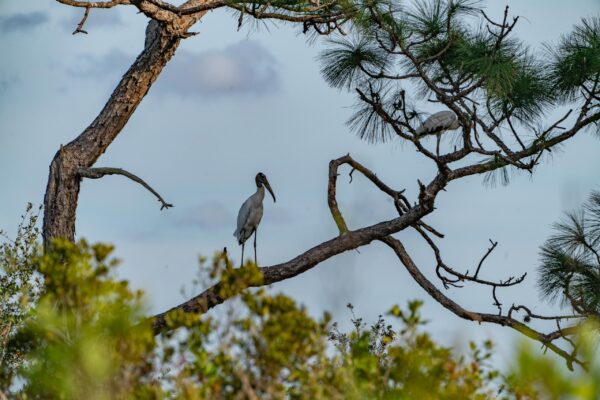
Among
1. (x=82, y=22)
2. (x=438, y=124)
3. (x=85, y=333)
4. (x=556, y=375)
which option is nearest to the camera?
(x=556, y=375)

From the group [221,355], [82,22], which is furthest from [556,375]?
[82,22]

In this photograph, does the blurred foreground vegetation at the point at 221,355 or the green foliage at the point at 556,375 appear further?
the blurred foreground vegetation at the point at 221,355

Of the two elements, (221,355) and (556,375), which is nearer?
(556,375)

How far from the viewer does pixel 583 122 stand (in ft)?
19.2

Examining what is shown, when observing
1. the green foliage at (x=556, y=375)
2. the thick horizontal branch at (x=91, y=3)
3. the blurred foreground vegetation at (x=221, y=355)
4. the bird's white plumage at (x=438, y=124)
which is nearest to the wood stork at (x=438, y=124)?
the bird's white plumage at (x=438, y=124)

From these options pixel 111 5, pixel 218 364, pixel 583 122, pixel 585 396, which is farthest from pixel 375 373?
pixel 583 122

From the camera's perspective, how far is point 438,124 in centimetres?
699

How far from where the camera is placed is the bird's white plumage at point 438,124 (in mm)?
6969

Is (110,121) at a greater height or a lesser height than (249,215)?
lesser

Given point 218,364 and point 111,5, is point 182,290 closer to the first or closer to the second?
point 218,364

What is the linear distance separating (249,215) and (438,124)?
2.09 meters

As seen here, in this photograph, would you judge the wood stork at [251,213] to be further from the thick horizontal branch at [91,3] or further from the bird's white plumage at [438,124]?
the thick horizontal branch at [91,3]

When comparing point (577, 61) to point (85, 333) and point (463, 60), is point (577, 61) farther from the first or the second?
point (85, 333)

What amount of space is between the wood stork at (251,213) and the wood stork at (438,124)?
1.90 m
